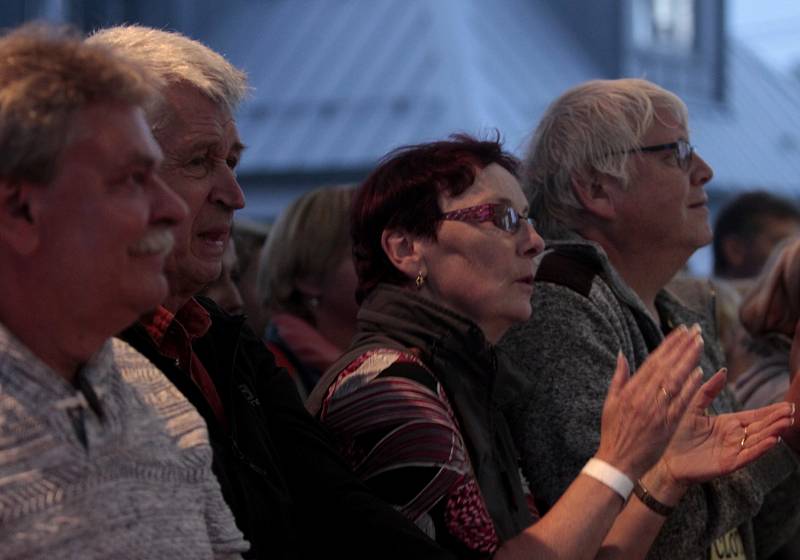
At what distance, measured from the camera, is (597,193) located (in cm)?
349

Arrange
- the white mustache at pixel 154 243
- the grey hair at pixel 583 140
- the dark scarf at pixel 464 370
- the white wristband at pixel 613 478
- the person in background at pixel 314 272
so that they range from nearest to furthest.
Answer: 1. the white mustache at pixel 154 243
2. the white wristband at pixel 613 478
3. the dark scarf at pixel 464 370
4. the grey hair at pixel 583 140
5. the person in background at pixel 314 272

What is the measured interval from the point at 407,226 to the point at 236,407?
0.75 meters

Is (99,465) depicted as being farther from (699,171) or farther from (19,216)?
(699,171)

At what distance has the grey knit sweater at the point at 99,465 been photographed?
163 cm

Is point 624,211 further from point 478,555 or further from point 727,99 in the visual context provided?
point 727,99

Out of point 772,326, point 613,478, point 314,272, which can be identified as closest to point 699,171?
point 772,326

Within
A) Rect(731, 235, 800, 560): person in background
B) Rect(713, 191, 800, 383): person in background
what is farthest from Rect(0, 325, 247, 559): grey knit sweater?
Rect(713, 191, 800, 383): person in background

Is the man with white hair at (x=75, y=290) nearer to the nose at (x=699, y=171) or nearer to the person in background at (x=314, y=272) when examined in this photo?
the nose at (x=699, y=171)

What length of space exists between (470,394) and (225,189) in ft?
2.17

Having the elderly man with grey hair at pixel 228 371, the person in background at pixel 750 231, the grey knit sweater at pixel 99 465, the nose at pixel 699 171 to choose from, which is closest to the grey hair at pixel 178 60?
the elderly man with grey hair at pixel 228 371

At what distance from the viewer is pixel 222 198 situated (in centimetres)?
248

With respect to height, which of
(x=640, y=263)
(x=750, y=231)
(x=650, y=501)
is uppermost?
(x=640, y=263)

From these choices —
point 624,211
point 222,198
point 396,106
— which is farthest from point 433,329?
point 396,106

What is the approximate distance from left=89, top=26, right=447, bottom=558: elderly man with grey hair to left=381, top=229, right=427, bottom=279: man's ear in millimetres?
474
